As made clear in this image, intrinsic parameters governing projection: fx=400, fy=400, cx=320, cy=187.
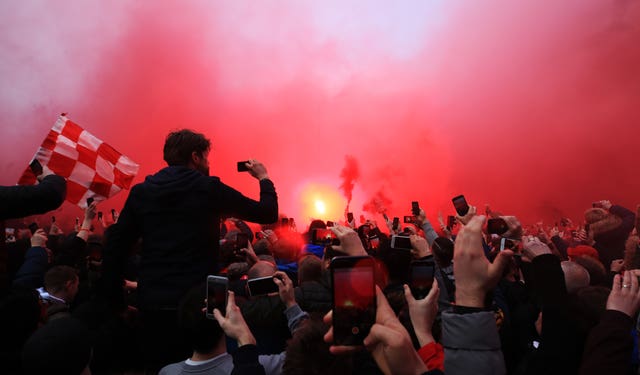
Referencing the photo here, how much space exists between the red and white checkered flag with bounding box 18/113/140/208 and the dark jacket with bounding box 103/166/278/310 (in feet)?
6.58

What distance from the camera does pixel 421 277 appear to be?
1860 millimetres

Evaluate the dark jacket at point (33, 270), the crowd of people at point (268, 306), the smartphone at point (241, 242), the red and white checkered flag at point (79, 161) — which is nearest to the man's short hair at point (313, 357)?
the crowd of people at point (268, 306)

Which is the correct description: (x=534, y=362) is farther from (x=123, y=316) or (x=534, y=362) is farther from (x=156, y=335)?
(x=123, y=316)

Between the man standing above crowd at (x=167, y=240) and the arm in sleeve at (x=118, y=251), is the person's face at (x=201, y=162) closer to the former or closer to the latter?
the man standing above crowd at (x=167, y=240)

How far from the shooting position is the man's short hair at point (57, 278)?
8.67 ft

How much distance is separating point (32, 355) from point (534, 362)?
2.02 meters

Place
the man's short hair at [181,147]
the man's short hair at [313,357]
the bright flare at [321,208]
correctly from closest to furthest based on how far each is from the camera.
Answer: the man's short hair at [313,357]
the man's short hair at [181,147]
the bright flare at [321,208]

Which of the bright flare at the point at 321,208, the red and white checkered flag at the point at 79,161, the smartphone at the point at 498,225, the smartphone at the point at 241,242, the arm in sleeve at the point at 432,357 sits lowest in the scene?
the arm in sleeve at the point at 432,357

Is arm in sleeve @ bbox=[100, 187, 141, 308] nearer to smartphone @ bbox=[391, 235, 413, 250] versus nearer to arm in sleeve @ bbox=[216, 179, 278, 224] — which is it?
arm in sleeve @ bbox=[216, 179, 278, 224]

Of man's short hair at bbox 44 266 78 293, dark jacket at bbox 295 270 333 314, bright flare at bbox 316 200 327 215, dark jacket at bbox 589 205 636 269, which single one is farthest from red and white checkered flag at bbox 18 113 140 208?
bright flare at bbox 316 200 327 215

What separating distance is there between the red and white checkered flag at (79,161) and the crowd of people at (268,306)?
85 cm

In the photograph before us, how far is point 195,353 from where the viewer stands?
5.32 feet

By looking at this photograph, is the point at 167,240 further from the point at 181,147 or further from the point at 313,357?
the point at 313,357

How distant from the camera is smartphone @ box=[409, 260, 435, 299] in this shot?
1848 millimetres
